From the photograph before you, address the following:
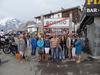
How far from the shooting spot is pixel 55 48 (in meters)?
18.5

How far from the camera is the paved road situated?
15086mm

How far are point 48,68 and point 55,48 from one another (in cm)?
246

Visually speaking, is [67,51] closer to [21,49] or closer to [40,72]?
[21,49]

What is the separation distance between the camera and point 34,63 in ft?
59.4

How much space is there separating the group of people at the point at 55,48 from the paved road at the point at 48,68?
80 centimetres

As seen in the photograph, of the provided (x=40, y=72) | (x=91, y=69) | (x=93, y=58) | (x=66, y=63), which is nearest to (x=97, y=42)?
(x=93, y=58)

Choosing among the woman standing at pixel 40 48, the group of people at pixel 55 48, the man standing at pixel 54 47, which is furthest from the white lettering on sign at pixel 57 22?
the man standing at pixel 54 47

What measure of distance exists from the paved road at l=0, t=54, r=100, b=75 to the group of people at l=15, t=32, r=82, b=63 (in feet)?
2.62

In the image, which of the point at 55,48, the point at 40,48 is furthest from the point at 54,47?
the point at 40,48

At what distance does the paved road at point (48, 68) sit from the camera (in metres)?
15.1

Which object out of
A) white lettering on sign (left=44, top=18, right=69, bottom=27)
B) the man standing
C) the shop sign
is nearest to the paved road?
the man standing

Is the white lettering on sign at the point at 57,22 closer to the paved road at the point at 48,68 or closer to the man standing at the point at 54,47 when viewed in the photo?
the man standing at the point at 54,47

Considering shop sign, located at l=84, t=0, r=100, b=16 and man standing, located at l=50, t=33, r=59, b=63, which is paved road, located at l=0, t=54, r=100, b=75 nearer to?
man standing, located at l=50, t=33, r=59, b=63

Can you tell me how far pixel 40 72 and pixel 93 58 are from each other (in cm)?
574
